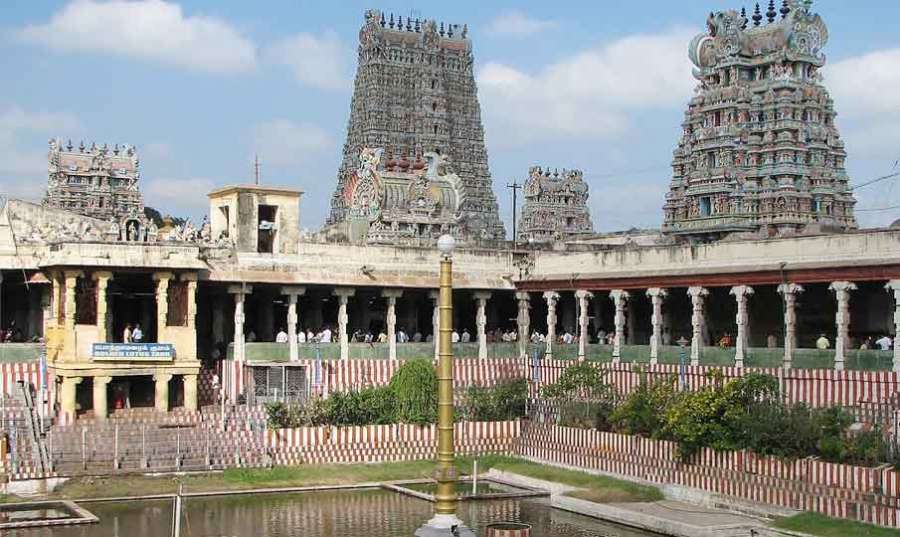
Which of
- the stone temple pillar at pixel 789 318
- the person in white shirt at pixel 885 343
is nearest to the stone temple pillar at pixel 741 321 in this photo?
the stone temple pillar at pixel 789 318

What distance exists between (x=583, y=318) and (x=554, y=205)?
5022 centimetres

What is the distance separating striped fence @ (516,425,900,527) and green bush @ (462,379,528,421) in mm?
2041

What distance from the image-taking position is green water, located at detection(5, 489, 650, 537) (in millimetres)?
33438

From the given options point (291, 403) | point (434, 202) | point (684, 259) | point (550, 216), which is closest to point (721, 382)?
point (684, 259)

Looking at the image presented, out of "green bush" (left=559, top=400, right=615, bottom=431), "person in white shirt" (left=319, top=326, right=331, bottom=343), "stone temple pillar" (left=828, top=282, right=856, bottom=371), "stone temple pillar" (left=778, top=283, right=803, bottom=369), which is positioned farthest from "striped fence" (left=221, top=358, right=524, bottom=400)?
"stone temple pillar" (left=828, top=282, right=856, bottom=371)

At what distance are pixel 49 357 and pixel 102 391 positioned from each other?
2390mm

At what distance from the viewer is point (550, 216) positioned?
97000mm

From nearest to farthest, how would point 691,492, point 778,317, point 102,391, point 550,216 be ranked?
point 691,492
point 102,391
point 778,317
point 550,216

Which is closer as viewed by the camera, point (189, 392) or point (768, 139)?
point (189, 392)

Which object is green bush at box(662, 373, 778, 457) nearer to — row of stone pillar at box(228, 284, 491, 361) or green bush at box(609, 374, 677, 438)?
green bush at box(609, 374, 677, 438)

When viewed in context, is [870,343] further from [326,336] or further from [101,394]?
[101,394]

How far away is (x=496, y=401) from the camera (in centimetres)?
4634

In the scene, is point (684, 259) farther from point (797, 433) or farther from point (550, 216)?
point (550, 216)

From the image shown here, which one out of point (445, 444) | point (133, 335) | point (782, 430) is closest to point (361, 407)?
point (133, 335)
